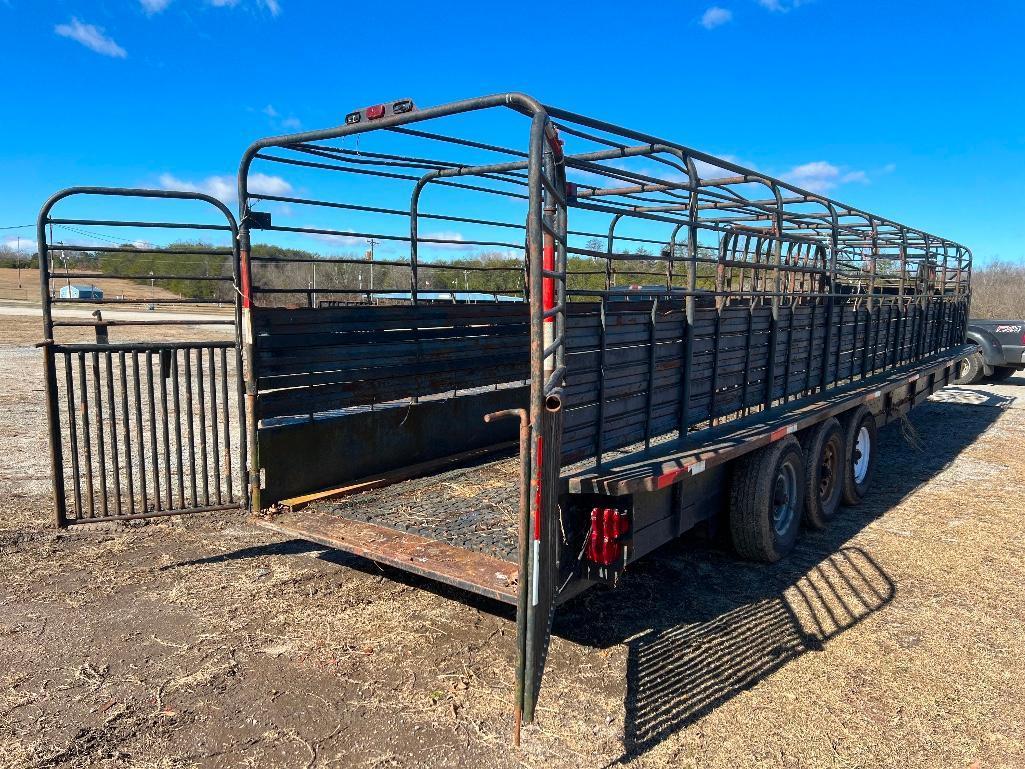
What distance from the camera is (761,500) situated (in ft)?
15.0

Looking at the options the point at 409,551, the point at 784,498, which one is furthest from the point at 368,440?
the point at 784,498

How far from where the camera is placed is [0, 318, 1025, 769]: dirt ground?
2.92 metres

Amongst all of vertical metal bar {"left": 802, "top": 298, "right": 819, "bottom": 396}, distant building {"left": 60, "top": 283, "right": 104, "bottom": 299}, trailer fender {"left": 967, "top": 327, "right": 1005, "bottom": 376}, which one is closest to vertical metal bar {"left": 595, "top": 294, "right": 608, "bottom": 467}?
vertical metal bar {"left": 802, "top": 298, "right": 819, "bottom": 396}

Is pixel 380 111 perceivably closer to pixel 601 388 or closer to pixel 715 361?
pixel 601 388

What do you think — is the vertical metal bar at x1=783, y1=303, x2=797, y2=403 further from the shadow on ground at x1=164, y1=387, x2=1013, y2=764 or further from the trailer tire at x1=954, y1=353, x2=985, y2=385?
the trailer tire at x1=954, y1=353, x2=985, y2=385

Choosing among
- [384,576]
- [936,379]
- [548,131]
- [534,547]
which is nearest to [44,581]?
[384,576]

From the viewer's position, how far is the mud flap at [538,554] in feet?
8.85

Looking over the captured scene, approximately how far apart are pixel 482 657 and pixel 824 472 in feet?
11.6

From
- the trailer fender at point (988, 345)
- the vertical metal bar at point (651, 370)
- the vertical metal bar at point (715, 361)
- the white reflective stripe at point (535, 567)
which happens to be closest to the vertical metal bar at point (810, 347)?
the vertical metal bar at point (715, 361)

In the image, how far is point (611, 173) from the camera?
3510 millimetres

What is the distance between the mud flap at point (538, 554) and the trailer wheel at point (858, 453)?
13.1ft

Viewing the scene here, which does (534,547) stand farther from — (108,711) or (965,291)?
(965,291)

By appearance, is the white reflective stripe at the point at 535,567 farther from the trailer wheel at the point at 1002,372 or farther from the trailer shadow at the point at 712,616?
the trailer wheel at the point at 1002,372

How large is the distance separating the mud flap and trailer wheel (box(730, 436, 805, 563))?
2.15 metres
